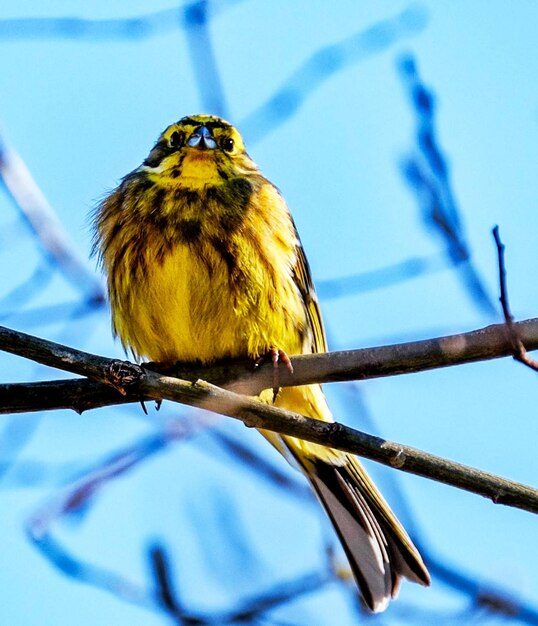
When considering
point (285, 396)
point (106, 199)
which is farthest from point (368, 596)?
point (106, 199)

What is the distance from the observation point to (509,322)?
2.81m

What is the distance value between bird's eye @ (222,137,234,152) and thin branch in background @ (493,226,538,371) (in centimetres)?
245

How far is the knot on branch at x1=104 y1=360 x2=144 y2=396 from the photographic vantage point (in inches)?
131

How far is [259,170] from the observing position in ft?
17.0

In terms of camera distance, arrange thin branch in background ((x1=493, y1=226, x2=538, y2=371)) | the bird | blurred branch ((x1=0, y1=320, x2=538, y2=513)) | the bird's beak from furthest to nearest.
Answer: the bird's beak
the bird
blurred branch ((x1=0, y1=320, x2=538, y2=513))
thin branch in background ((x1=493, y1=226, x2=538, y2=371))

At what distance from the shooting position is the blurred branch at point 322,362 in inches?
122

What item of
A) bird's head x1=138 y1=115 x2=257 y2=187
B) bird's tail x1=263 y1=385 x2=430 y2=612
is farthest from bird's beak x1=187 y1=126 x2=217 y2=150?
bird's tail x1=263 y1=385 x2=430 y2=612

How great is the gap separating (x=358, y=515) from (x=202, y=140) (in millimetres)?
1859

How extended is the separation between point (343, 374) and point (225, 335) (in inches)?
39.8

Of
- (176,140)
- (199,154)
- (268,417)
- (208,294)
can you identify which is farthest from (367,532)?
(176,140)

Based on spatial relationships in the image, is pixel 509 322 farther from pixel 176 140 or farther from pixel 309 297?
pixel 176 140

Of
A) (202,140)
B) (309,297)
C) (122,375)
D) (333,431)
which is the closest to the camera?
(333,431)

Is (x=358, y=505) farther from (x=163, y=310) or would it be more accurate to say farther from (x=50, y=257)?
(x=50, y=257)

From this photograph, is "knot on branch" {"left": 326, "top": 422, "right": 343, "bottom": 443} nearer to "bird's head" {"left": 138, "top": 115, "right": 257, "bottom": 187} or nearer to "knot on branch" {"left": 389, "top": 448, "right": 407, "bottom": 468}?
"knot on branch" {"left": 389, "top": 448, "right": 407, "bottom": 468}
